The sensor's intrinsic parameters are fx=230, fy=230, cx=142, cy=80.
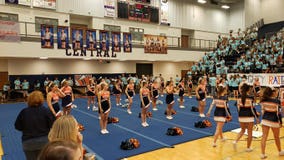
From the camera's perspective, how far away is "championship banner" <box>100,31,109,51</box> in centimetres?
1931

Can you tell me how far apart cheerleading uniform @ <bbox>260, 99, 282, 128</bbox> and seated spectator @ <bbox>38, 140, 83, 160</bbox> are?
531 cm

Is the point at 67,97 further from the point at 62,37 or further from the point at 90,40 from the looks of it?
the point at 90,40

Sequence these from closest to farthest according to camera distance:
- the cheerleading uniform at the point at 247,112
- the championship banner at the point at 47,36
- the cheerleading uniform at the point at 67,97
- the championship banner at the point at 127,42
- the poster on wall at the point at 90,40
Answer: the cheerleading uniform at the point at 247,112 < the cheerleading uniform at the point at 67,97 < the championship banner at the point at 47,36 < the poster on wall at the point at 90,40 < the championship banner at the point at 127,42

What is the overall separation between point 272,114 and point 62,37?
1590 centimetres

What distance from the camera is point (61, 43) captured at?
1775 cm

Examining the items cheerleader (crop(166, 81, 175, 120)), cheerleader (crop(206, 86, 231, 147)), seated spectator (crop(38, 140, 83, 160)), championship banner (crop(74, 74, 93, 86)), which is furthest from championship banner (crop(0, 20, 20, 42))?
seated spectator (crop(38, 140, 83, 160))

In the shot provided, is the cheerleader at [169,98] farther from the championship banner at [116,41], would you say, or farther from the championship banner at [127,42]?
the championship banner at [127,42]

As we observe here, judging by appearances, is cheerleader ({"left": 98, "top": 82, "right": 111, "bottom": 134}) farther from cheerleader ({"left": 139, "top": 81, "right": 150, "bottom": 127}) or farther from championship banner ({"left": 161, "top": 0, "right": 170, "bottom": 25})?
championship banner ({"left": 161, "top": 0, "right": 170, "bottom": 25})

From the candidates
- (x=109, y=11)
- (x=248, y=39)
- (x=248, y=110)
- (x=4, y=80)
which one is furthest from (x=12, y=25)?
(x=248, y=39)

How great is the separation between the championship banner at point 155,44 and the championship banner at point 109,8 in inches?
184

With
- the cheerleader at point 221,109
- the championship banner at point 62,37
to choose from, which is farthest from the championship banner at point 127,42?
the cheerleader at point 221,109

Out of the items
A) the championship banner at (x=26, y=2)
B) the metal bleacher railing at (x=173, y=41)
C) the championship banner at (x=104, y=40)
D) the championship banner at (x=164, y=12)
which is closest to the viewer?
the metal bleacher railing at (x=173, y=41)

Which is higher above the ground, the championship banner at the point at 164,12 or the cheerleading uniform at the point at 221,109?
the championship banner at the point at 164,12

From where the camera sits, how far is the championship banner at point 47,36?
56.1 feet
